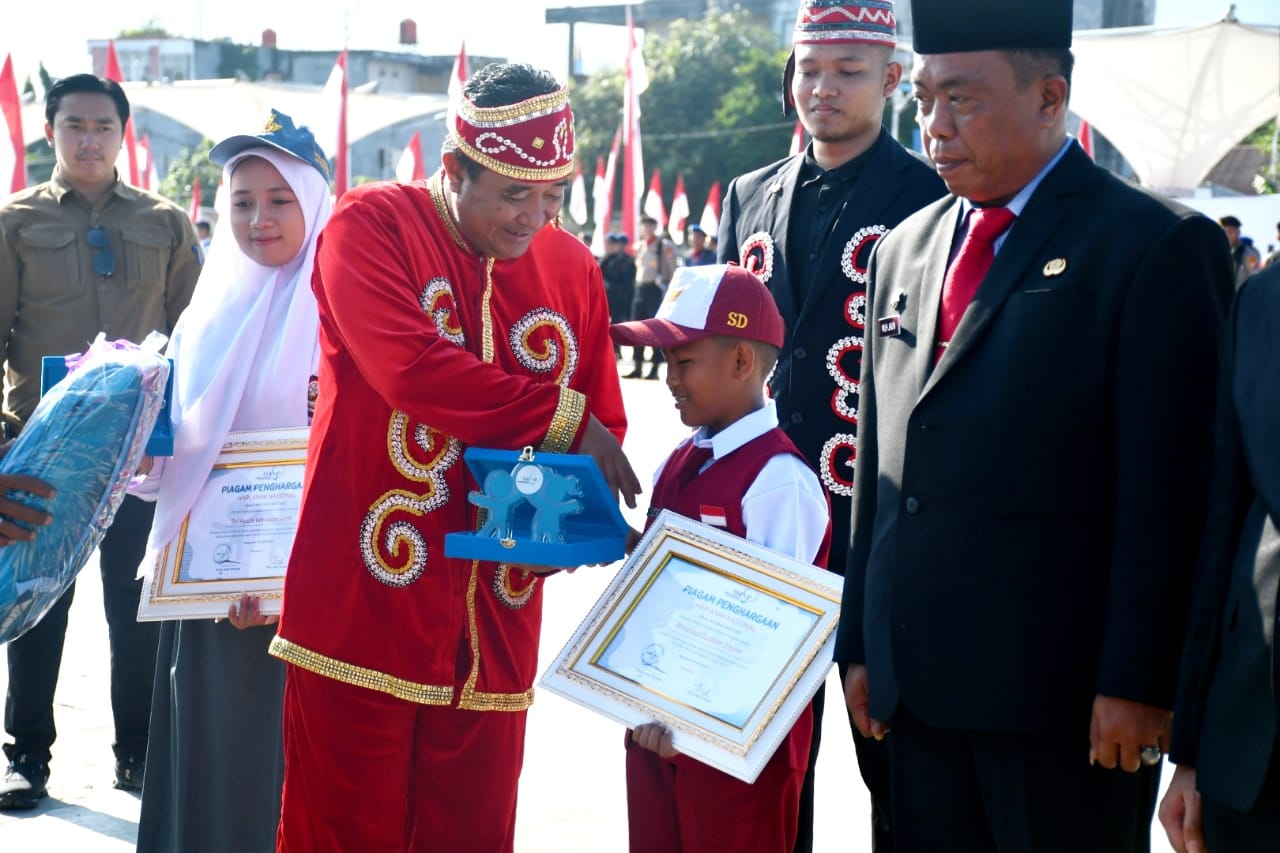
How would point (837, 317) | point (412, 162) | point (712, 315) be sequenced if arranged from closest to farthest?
point (712, 315)
point (837, 317)
point (412, 162)

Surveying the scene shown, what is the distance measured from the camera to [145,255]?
Result: 527cm

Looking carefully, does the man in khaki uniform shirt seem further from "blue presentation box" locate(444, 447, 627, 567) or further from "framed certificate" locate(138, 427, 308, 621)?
"blue presentation box" locate(444, 447, 627, 567)

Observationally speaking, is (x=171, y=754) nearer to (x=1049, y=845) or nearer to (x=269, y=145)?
(x=269, y=145)

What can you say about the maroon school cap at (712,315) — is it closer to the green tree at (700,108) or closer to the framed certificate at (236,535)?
the framed certificate at (236,535)

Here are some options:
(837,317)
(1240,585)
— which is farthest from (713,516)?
(1240,585)

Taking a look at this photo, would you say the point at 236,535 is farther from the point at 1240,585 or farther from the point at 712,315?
the point at 1240,585

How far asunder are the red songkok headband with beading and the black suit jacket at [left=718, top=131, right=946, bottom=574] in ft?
3.06

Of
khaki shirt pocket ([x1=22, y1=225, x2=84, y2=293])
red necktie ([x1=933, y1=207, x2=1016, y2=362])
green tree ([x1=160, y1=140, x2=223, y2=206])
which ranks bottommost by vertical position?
green tree ([x1=160, y1=140, x2=223, y2=206])

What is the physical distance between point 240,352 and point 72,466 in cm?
74

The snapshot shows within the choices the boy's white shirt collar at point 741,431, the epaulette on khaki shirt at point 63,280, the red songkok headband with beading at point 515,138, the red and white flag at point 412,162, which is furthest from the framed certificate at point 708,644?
the red and white flag at point 412,162

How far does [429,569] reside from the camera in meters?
3.22

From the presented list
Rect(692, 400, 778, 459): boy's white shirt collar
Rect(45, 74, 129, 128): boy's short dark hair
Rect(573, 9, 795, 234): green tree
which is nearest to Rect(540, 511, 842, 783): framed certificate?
Rect(692, 400, 778, 459): boy's white shirt collar

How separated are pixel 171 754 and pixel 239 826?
0.26m

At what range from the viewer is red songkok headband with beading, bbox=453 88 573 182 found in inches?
123
